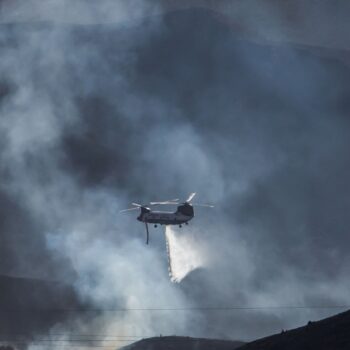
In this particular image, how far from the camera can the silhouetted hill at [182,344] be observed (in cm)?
17562

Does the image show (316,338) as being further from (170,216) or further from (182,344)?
(182,344)

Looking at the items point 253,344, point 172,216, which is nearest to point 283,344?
point 253,344

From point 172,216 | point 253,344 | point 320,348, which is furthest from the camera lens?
point 172,216

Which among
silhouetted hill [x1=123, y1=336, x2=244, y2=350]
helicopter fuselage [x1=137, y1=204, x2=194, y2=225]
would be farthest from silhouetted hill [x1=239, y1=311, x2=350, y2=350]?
silhouetted hill [x1=123, y1=336, x2=244, y2=350]

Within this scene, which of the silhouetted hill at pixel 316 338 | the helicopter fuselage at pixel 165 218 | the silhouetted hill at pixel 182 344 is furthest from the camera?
the silhouetted hill at pixel 182 344

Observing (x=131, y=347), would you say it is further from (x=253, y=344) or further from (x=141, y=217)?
(x=253, y=344)

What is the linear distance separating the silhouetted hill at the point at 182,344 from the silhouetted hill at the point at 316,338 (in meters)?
52.7

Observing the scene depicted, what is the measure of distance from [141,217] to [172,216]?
6356 millimetres

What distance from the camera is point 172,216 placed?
6781 inches

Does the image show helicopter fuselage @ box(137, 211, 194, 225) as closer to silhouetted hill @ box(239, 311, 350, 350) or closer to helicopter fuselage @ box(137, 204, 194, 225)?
helicopter fuselage @ box(137, 204, 194, 225)

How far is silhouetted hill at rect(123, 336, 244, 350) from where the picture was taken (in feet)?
576

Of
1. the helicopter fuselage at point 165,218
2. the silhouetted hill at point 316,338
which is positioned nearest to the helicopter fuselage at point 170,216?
the helicopter fuselage at point 165,218

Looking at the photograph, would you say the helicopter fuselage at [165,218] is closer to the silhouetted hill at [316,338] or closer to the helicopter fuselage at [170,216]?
the helicopter fuselage at [170,216]

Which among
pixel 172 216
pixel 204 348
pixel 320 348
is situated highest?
pixel 172 216
